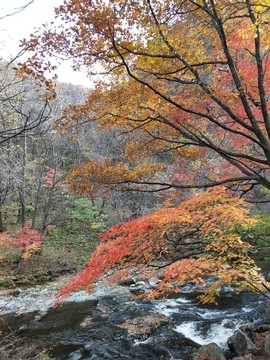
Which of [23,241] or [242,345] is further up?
[23,241]

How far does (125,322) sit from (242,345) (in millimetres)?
3620

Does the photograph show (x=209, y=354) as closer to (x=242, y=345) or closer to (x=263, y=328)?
(x=242, y=345)

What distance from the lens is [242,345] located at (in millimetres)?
6652

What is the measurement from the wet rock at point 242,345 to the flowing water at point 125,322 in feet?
1.48

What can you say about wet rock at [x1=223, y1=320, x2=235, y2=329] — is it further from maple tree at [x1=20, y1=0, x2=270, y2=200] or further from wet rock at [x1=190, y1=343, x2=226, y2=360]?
maple tree at [x1=20, y1=0, x2=270, y2=200]

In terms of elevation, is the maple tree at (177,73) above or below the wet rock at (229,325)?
above

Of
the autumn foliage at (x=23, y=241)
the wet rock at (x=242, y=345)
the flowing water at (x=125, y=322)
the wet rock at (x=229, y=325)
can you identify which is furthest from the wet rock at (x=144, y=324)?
the autumn foliage at (x=23, y=241)

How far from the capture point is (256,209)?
2028 cm

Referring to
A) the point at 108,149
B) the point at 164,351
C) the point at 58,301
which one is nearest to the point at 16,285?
the point at 58,301

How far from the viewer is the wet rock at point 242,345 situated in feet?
21.0

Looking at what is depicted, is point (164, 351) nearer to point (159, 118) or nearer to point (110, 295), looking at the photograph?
Answer: point (110, 295)

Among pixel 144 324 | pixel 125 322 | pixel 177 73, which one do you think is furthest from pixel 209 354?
pixel 177 73

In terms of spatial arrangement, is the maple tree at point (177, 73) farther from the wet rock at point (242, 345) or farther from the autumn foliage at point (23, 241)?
the autumn foliage at point (23, 241)

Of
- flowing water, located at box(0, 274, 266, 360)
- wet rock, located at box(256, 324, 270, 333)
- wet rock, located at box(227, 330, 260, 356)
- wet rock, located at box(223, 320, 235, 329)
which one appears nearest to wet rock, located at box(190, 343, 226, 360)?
wet rock, located at box(227, 330, 260, 356)
